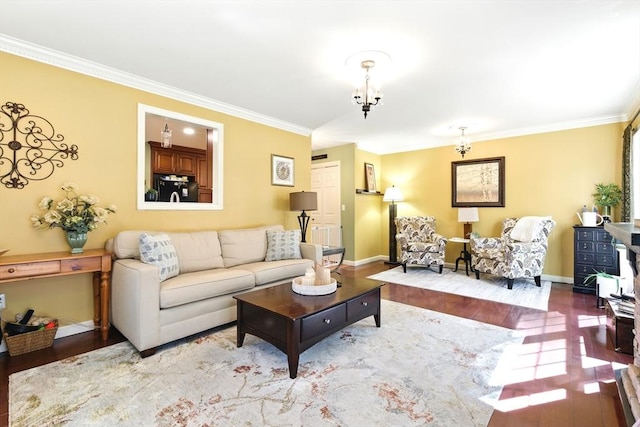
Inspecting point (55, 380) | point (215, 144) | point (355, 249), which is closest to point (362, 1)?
Result: point (215, 144)

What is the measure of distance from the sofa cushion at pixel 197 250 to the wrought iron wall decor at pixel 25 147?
117cm

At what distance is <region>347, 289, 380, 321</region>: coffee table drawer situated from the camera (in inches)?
97.6

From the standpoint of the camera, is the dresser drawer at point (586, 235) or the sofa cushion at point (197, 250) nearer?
the sofa cushion at point (197, 250)

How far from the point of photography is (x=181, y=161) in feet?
20.2

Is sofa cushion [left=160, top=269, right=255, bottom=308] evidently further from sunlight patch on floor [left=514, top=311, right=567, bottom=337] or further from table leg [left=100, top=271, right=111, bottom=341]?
sunlight patch on floor [left=514, top=311, right=567, bottom=337]

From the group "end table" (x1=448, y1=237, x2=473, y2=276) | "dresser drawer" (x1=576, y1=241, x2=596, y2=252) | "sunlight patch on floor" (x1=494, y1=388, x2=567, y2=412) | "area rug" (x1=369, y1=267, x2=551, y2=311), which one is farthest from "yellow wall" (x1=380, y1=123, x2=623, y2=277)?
"sunlight patch on floor" (x1=494, y1=388, x2=567, y2=412)

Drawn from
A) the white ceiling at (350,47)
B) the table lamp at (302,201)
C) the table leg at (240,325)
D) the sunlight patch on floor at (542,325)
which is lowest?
the sunlight patch on floor at (542,325)

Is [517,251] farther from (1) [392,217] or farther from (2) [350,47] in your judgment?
(2) [350,47]

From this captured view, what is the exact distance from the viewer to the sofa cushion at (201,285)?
239 centimetres

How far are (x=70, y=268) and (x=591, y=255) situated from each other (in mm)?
5978

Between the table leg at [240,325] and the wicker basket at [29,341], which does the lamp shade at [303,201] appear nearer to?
the table leg at [240,325]

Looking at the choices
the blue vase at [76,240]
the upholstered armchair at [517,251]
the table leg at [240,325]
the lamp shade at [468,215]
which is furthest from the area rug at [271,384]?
the lamp shade at [468,215]

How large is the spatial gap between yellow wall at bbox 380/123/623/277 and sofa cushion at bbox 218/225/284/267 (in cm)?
378

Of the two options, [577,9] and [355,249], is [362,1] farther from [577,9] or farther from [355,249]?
[355,249]
